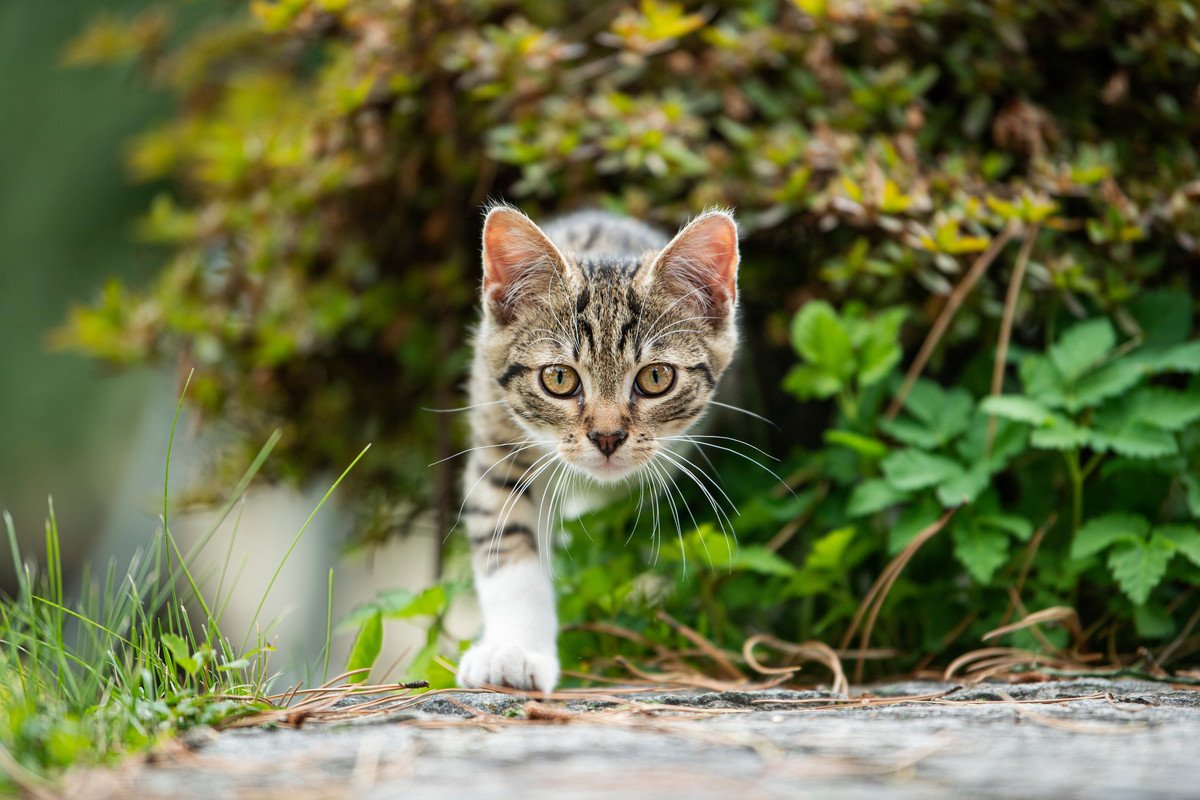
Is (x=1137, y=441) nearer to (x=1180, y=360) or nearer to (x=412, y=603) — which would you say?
(x=1180, y=360)

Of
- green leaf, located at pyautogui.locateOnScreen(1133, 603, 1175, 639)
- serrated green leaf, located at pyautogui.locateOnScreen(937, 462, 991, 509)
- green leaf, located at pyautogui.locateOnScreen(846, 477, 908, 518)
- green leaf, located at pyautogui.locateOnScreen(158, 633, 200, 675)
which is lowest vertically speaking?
green leaf, located at pyautogui.locateOnScreen(1133, 603, 1175, 639)

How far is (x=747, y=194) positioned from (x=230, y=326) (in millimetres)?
1904

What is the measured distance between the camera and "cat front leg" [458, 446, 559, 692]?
2.25m

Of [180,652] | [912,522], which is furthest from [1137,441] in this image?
[180,652]

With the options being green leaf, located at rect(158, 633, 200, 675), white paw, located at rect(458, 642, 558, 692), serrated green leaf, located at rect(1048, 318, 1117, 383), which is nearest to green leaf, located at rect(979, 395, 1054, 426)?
serrated green leaf, located at rect(1048, 318, 1117, 383)

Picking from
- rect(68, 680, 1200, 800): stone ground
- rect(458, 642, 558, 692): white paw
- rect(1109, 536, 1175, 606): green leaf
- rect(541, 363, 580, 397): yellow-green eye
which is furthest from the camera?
rect(541, 363, 580, 397): yellow-green eye

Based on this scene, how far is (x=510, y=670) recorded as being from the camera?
2.23m

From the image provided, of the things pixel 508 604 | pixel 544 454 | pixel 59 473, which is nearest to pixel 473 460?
pixel 544 454

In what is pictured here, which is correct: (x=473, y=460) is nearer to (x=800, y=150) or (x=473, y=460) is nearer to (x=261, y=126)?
(x=800, y=150)

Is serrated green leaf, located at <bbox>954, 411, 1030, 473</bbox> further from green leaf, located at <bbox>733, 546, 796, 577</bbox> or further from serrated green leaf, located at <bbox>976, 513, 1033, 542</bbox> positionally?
green leaf, located at <bbox>733, 546, 796, 577</bbox>

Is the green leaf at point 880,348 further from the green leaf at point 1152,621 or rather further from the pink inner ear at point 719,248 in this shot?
the green leaf at point 1152,621

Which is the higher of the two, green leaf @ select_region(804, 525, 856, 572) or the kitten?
the kitten

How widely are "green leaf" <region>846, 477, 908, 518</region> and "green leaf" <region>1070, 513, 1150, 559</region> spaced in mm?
436

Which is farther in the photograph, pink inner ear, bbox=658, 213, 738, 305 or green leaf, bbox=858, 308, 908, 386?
green leaf, bbox=858, 308, 908, 386
